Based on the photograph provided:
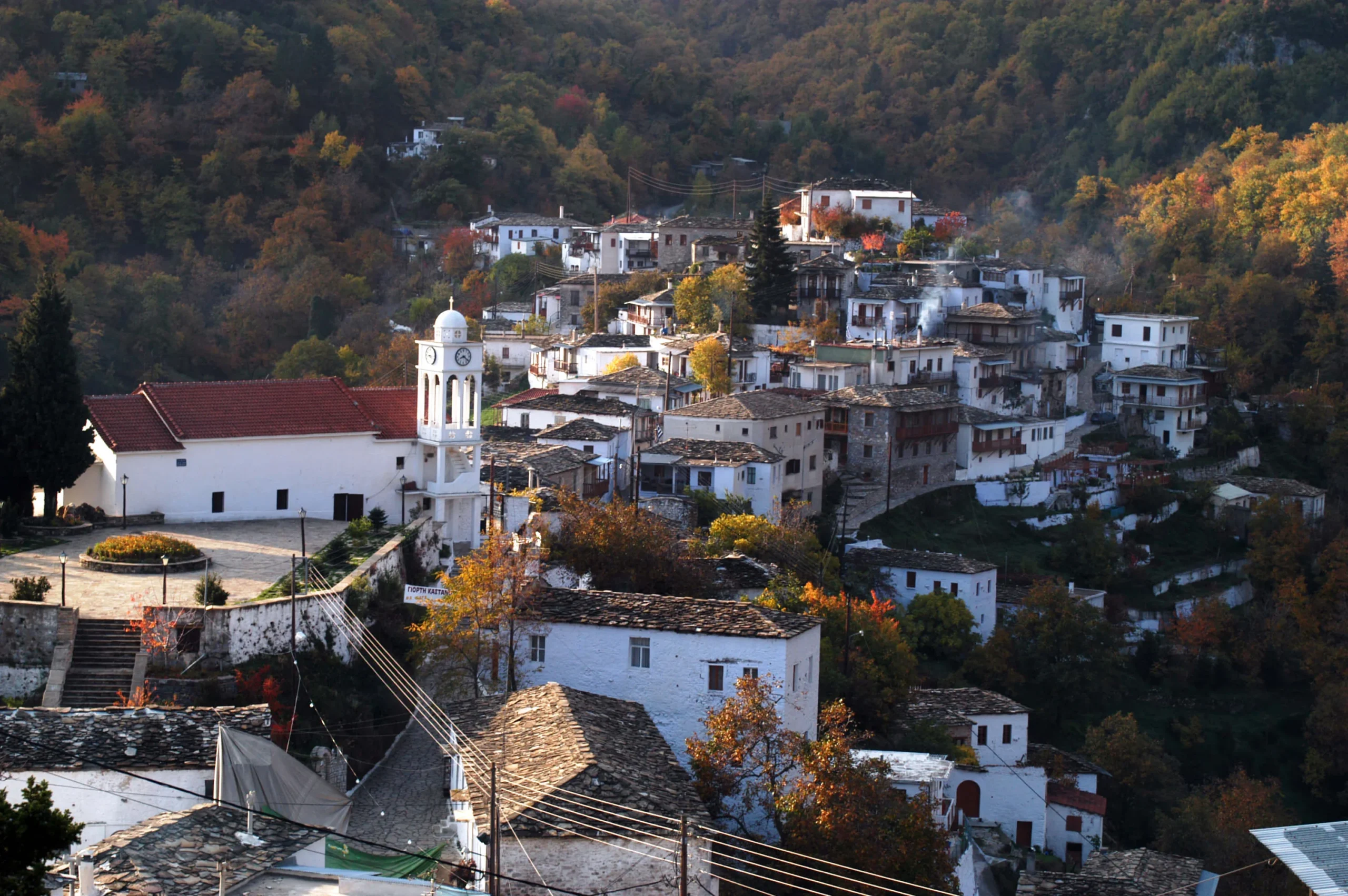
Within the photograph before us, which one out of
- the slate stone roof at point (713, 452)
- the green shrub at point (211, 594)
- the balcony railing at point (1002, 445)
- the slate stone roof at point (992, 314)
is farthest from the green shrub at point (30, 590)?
the slate stone roof at point (992, 314)

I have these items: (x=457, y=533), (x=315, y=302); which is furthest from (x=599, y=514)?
(x=315, y=302)

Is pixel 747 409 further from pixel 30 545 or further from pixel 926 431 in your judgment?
pixel 30 545

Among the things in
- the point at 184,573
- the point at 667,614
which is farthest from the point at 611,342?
the point at 667,614

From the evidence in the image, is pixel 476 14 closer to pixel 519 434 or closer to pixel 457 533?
pixel 519 434

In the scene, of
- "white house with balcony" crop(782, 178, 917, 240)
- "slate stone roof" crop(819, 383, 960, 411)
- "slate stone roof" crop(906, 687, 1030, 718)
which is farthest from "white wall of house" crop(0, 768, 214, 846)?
"white house with balcony" crop(782, 178, 917, 240)

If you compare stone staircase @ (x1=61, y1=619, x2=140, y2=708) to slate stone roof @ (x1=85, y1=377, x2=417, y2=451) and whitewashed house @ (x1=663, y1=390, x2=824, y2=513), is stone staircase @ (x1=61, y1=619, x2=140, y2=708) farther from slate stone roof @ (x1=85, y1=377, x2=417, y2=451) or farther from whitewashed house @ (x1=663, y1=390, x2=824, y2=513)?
whitewashed house @ (x1=663, y1=390, x2=824, y2=513)
